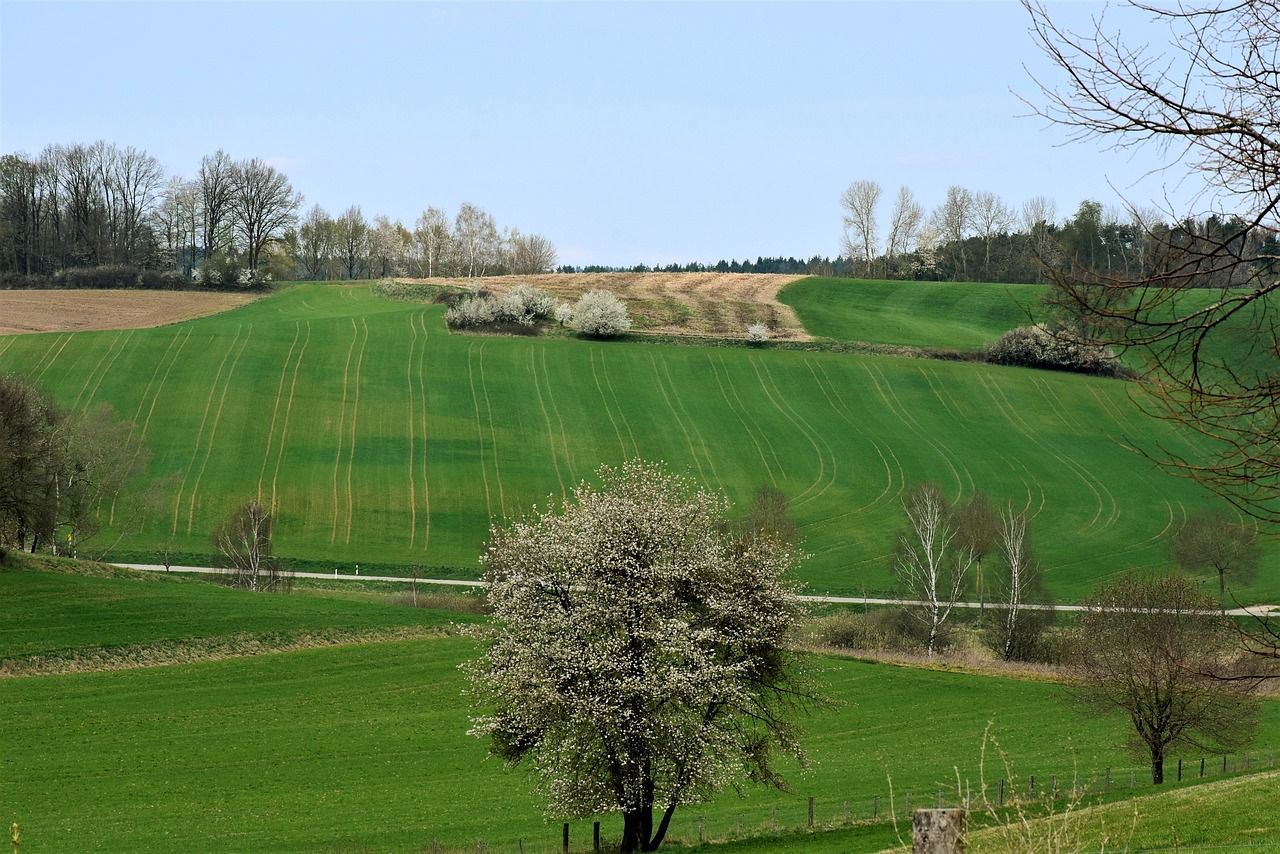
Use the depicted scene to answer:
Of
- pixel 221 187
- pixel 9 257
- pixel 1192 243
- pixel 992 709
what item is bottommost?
pixel 992 709

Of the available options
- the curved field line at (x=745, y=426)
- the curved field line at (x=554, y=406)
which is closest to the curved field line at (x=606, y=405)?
the curved field line at (x=554, y=406)

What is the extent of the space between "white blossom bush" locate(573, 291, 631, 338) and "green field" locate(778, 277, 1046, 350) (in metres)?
18.9

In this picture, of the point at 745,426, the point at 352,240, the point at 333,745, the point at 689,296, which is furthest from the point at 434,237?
the point at 333,745

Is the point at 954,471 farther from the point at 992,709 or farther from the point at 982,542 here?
the point at 992,709

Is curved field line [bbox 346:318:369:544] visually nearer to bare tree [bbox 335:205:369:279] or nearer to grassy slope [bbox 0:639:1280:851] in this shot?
grassy slope [bbox 0:639:1280:851]

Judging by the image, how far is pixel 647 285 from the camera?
134m

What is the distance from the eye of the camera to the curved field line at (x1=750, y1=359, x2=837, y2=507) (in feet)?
265

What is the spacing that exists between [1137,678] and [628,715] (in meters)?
17.3

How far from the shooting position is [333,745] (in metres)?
40.5

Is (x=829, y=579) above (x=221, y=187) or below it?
below

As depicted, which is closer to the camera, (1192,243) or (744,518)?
(1192,243)

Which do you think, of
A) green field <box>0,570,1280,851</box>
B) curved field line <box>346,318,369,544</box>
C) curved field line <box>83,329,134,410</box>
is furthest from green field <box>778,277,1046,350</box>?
green field <box>0,570,1280,851</box>

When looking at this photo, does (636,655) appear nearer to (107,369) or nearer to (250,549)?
(250,549)

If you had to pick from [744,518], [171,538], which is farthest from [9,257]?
[744,518]
